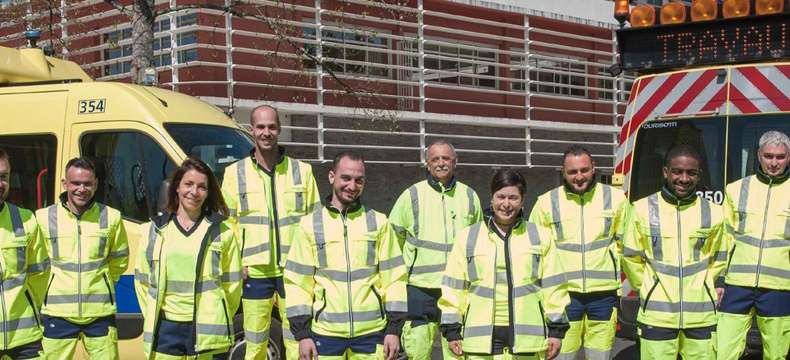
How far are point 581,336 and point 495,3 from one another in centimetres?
1479

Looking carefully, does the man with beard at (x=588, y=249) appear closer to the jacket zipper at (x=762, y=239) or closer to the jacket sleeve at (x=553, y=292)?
the jacket zipper at (x=762, y=239)

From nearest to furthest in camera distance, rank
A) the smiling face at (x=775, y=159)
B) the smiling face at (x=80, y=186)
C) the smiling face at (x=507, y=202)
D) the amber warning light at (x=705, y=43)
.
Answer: the smiling face at (x=507, y=202)
the smiling face at (x=80, y=186)
the smiling face at (x=775, y=159)
the amber warning light at (x=705, y=43)

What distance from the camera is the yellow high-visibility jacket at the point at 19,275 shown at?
4898 mm

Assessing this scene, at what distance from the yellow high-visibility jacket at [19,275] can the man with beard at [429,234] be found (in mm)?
2346

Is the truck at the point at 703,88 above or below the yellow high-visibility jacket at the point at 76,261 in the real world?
above

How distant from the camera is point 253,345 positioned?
5832 mm

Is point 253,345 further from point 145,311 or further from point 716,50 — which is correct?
point 716,50

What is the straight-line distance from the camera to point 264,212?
19.4ft

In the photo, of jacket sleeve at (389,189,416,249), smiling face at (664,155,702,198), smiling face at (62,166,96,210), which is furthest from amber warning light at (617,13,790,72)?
smiling face at (62,166,96,210)

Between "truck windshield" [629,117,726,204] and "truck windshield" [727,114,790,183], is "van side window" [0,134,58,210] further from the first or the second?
"truck windshield" [727,114,790,183]

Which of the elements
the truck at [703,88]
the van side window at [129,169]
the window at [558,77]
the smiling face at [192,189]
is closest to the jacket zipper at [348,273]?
the smiling face at [192,189]

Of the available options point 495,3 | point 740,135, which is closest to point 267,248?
point 740,135

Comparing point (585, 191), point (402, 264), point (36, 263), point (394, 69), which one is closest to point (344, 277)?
point (402, 264)

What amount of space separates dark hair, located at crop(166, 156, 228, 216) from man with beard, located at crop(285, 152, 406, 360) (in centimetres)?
51
